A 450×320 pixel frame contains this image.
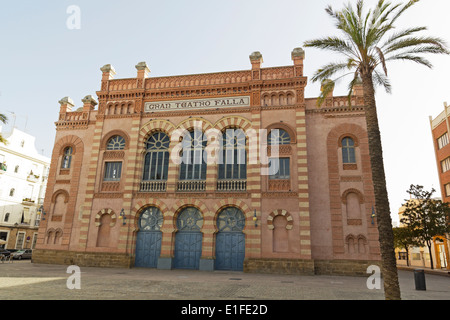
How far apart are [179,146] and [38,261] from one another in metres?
13.9

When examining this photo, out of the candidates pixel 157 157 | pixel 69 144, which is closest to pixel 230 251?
pixel 157 157

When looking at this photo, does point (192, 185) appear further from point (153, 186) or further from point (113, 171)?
point (113, 171)

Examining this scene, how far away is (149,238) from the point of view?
2294 centimetres

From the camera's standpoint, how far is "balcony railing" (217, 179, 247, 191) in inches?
880

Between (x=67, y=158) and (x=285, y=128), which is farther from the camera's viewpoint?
(x=67, y=158)

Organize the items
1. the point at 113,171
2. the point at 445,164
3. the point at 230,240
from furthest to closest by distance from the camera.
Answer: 1. the point at 445,164
2. the point at 113,171
3. the point at 230,240

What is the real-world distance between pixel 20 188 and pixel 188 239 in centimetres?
3088

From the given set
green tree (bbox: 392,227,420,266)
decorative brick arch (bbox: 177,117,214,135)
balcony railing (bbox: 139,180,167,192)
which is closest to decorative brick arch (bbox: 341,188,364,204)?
decorative brick arch (bbox: 177,117,214,135)

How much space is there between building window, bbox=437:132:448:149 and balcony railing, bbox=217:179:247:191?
90.5 ft

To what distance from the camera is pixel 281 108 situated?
76.3 feet


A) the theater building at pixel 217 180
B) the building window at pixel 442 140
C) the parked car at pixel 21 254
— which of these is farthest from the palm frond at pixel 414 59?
the parked car at pixel 21 254

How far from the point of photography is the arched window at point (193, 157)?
2347 cm
